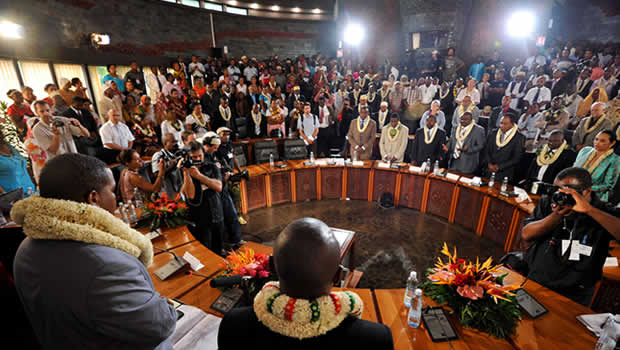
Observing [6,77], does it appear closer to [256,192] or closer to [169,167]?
[169,167]

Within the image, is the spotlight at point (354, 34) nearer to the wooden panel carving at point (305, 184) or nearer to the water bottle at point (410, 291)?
the wooden panel carving at point (305, 184)

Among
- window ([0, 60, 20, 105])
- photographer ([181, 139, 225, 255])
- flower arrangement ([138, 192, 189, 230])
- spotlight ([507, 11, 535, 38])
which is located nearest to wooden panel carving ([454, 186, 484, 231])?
photographer ([181, 139, 225, 255])

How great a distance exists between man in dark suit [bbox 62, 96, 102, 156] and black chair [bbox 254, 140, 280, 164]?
3243mm

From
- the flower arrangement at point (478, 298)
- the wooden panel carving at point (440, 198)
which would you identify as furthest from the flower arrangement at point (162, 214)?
the wooden panel carving at point (440, 198)

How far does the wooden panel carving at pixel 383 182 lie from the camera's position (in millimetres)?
5750

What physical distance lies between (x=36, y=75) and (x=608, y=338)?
1222 cm

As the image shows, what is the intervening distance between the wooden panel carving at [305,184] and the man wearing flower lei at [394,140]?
5.89 ft

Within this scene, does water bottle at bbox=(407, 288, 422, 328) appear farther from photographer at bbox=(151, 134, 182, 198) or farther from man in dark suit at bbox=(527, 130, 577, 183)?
man in dark suit at bbox=(527, 130, 577, 183)

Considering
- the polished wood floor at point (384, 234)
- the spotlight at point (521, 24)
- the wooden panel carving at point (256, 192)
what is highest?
the spotlight at point (521, 24)

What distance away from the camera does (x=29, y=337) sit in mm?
A: 1737

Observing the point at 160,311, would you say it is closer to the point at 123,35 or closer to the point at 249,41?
the point at 123,35

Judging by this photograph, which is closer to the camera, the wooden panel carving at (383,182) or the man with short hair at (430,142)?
the wooden panel carving at (383,182)

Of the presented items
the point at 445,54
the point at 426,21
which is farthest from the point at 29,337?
the point at 426,21

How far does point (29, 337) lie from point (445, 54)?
613 inches
